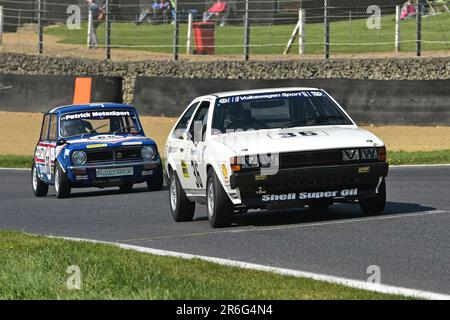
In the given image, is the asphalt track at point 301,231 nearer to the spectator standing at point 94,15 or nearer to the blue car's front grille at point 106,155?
the blue car's front grille at point 106,155

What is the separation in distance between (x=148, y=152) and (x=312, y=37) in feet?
55.1

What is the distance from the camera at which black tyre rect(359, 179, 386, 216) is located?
42.5 feet

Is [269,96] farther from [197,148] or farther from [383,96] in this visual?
[383,96]

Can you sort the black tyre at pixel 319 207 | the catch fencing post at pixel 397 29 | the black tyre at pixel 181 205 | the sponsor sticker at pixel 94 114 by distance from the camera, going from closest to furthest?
the black tyre at pixel 319 207
the black tyre at pixel 181 205
the sponsor sticker at pixel 94 114
the catch fencing post at pixel 397 29

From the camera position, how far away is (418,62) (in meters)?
30.5

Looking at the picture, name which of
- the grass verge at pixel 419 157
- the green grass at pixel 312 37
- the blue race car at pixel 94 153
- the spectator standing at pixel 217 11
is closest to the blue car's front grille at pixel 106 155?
the blue race car at pixel 94 153

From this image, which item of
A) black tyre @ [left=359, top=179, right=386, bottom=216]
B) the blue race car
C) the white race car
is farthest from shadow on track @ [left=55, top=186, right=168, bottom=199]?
black tyre @ [left=359, top=179, right=386, bottom=216]

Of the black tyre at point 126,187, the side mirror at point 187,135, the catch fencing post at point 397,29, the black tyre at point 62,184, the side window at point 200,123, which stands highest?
the catch fencing post at point 397,29

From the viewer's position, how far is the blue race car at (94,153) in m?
19.3

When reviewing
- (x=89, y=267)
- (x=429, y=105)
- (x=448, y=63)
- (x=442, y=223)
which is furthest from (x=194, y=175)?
(x=448, y=63)

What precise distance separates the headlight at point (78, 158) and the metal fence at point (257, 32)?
42.9 feet

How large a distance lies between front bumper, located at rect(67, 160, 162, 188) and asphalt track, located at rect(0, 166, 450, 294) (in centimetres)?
45

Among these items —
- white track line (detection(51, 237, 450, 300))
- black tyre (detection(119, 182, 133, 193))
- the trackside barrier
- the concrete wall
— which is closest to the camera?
white track line (detection(51, 237, 450, 300))

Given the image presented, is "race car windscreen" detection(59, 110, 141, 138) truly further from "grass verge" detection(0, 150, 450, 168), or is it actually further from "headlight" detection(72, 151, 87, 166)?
"grass verge" detection(0, 150, 450, 168)
